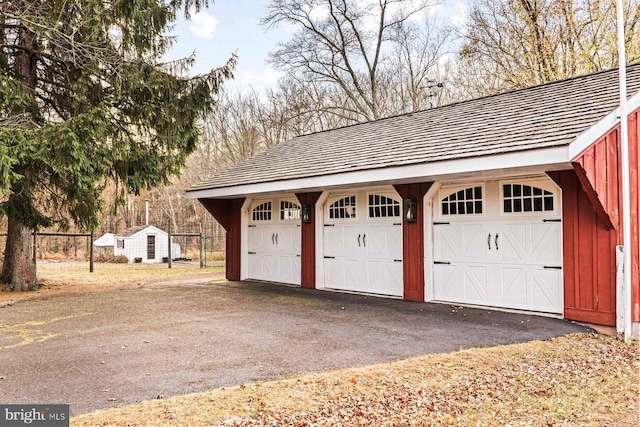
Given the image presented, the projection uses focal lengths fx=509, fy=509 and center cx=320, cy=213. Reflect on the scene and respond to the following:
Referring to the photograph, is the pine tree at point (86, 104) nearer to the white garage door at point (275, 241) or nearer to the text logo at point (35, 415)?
the white garage door at point (275, 241)

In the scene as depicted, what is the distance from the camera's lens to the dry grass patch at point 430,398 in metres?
3.50

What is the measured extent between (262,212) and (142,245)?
10898mm

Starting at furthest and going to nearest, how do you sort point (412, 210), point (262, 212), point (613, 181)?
1. point (262, 212)
2. point (412, 210)
3. point (613, 181)

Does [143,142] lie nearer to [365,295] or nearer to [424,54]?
[365,295]

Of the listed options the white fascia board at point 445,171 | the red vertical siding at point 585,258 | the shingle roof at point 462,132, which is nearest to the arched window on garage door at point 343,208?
the white fascia board at point 445,171

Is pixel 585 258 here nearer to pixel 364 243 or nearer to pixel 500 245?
pixel 500 245

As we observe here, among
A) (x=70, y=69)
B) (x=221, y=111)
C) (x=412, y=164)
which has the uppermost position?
(x=221, y=111)

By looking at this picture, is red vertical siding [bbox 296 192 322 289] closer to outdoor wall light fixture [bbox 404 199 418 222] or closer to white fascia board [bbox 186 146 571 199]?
white fascia board [bbox 186 146 571 199]

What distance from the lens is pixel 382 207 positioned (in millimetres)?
9516

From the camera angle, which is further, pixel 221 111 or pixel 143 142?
pixel 221 111

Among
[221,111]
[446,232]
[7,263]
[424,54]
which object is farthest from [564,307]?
[221,111]

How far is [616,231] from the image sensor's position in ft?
20.9

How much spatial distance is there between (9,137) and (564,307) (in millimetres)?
8878

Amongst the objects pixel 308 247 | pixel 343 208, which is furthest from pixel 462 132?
pixel 308 247
